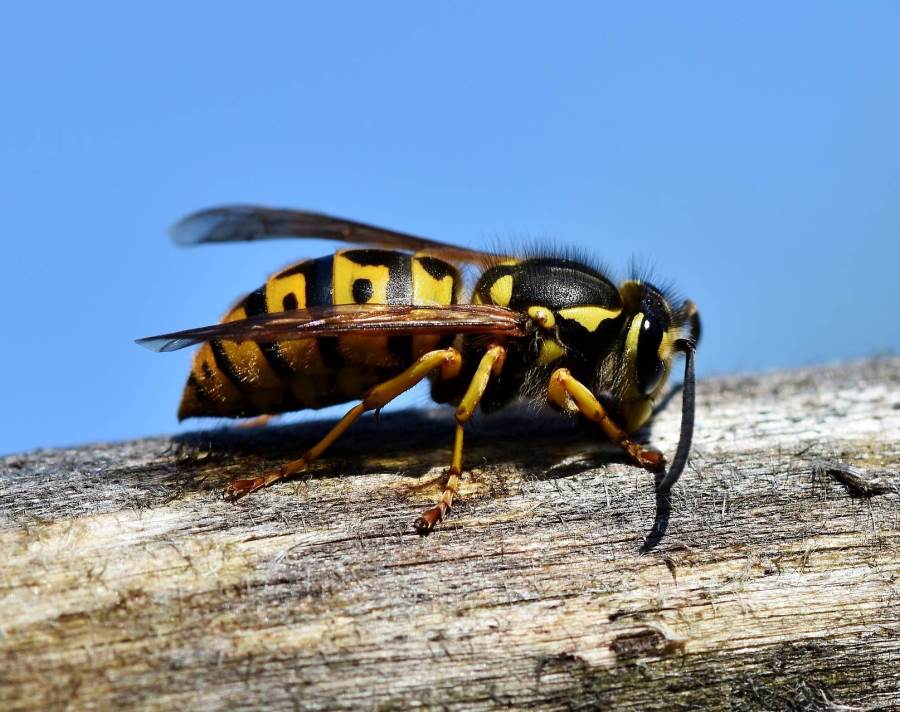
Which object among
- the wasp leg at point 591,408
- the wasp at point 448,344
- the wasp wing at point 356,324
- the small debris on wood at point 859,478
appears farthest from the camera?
the wasp at point 448,344

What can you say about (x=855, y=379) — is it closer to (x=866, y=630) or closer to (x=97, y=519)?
(x=866, y=630)

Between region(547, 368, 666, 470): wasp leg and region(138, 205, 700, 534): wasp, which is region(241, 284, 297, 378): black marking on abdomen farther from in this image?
region(547, 368, 666, 470): wasp leg

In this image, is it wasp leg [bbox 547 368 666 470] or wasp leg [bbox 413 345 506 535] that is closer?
wasp leg [bbox 413 345 506 535]

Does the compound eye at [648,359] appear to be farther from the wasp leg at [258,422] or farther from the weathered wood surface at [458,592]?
the wasp leg at [258,422]

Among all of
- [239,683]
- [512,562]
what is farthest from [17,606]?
[512,562]

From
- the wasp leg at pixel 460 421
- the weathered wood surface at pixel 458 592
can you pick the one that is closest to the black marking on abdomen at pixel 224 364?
the weathered wood surface at pixel 458 592

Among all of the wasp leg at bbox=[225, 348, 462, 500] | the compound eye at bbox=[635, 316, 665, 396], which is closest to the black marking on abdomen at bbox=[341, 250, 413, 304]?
the wasp leg at bbox=[225, 348, 462, 500]

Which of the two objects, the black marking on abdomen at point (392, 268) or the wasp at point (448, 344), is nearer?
the wasp at point (448, 344)
